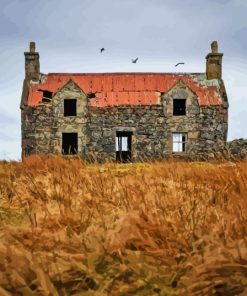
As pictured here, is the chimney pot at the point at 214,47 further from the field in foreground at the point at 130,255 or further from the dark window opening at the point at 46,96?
the field in foreground at the point at 130,255

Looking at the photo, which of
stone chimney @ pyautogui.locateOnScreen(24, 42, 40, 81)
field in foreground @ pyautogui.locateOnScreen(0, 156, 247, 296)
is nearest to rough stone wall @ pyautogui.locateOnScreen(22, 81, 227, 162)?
stone chimney @ pyautogui.locateOnScreen(24, 42, 40, 81)

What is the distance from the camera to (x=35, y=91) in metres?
27.5

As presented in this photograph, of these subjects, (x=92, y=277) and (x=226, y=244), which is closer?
(x=92, y=277)

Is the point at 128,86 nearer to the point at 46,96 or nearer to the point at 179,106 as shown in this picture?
the point at 179,106

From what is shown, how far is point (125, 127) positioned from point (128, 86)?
2.97 meters

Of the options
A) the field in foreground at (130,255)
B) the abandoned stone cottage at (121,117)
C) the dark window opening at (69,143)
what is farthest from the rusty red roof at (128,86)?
the field in foreground at (130,255)

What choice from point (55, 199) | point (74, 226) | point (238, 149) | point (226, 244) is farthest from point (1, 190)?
point (238, 149)

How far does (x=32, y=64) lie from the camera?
28.2 metres

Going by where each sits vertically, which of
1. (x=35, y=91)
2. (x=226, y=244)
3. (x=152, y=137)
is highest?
(x=35, y=91)

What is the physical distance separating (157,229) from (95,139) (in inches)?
948

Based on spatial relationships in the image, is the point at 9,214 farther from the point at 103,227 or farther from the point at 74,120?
the point at 74,120

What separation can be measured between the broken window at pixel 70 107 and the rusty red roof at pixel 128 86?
1.07 meters

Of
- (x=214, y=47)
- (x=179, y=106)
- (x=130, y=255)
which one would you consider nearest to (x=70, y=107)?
(x=179, y=106)

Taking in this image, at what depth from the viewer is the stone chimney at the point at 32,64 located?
28.0 m
